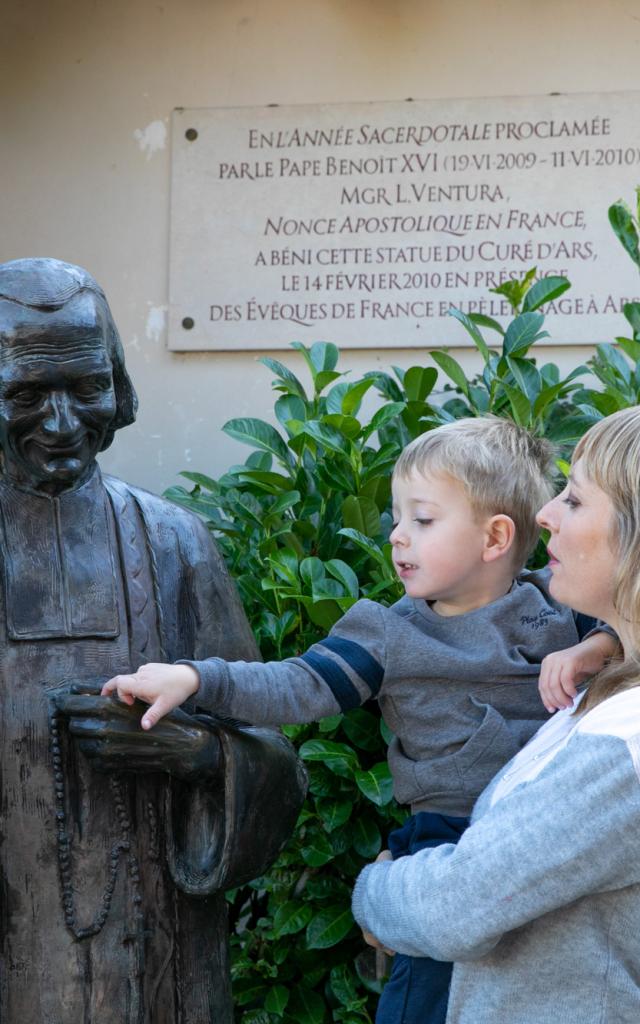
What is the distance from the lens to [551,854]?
1761mm

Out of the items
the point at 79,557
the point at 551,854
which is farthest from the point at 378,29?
the point at 551,854

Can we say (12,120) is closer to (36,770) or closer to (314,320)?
(314,320)

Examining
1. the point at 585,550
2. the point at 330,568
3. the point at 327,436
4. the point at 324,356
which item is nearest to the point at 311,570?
the point at 330,568

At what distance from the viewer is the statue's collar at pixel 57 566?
255cm

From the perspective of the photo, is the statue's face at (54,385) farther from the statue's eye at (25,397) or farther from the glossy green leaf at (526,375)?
the glossy green leaf at (526,375)

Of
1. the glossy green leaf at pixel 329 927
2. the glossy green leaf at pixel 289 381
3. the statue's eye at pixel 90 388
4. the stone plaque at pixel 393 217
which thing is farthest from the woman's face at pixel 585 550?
the stone plaque at pixel 393 217

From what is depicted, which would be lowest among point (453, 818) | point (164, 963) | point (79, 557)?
point (164, 963)

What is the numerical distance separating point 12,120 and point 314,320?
118 centimetres

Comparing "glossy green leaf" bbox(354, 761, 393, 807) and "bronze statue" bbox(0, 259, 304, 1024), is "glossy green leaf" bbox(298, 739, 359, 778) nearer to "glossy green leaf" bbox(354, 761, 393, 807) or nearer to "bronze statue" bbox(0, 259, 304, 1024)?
"glossy green leaf" bbox(354, 761, 393, 807)

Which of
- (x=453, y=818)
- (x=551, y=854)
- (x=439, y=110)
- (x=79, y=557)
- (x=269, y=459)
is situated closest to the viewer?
(x=551, y=854)

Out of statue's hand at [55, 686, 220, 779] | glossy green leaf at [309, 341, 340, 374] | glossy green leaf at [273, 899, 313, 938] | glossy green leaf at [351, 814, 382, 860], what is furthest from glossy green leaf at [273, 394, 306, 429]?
statue's hand at [55, 686, 220, 779]

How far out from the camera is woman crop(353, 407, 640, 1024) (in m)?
1.76

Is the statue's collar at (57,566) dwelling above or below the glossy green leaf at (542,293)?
below

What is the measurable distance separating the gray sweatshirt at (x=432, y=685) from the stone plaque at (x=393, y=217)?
220cm
